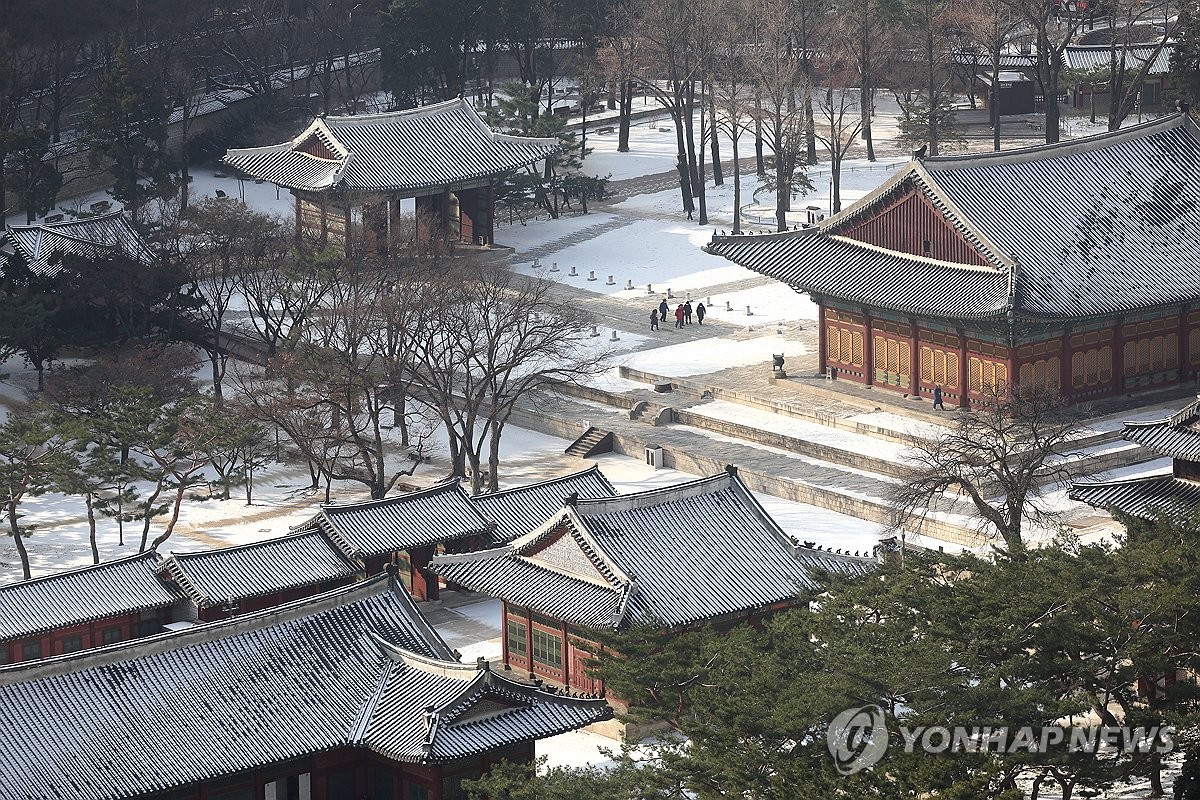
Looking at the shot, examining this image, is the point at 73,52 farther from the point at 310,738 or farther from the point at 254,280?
the point at 310,738

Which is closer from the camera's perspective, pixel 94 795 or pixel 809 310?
pixel 94 795

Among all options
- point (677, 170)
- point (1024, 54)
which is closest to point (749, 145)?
point (677, 170)

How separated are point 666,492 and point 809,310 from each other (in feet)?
105

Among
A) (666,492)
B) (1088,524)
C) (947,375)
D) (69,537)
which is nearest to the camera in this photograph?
(666,492)

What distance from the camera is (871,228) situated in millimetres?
70375

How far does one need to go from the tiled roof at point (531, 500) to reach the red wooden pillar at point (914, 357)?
1466 cm

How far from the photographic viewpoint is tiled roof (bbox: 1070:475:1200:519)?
4872 centimetres

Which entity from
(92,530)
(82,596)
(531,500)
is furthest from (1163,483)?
(92,530)

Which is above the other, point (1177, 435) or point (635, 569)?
point (1177, 435)

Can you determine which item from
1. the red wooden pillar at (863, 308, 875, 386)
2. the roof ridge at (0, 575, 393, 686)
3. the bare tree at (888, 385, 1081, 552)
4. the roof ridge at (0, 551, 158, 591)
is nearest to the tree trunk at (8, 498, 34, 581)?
the roof ridge at (0, 551, 158, 591)

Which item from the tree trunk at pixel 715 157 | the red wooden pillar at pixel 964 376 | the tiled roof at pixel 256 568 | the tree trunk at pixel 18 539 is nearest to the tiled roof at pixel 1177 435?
the red wooden pillar at pixel 964 376

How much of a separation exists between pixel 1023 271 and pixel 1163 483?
16569 millimetres

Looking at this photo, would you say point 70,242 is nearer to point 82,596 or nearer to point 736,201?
point 736,201

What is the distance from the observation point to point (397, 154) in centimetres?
8881
